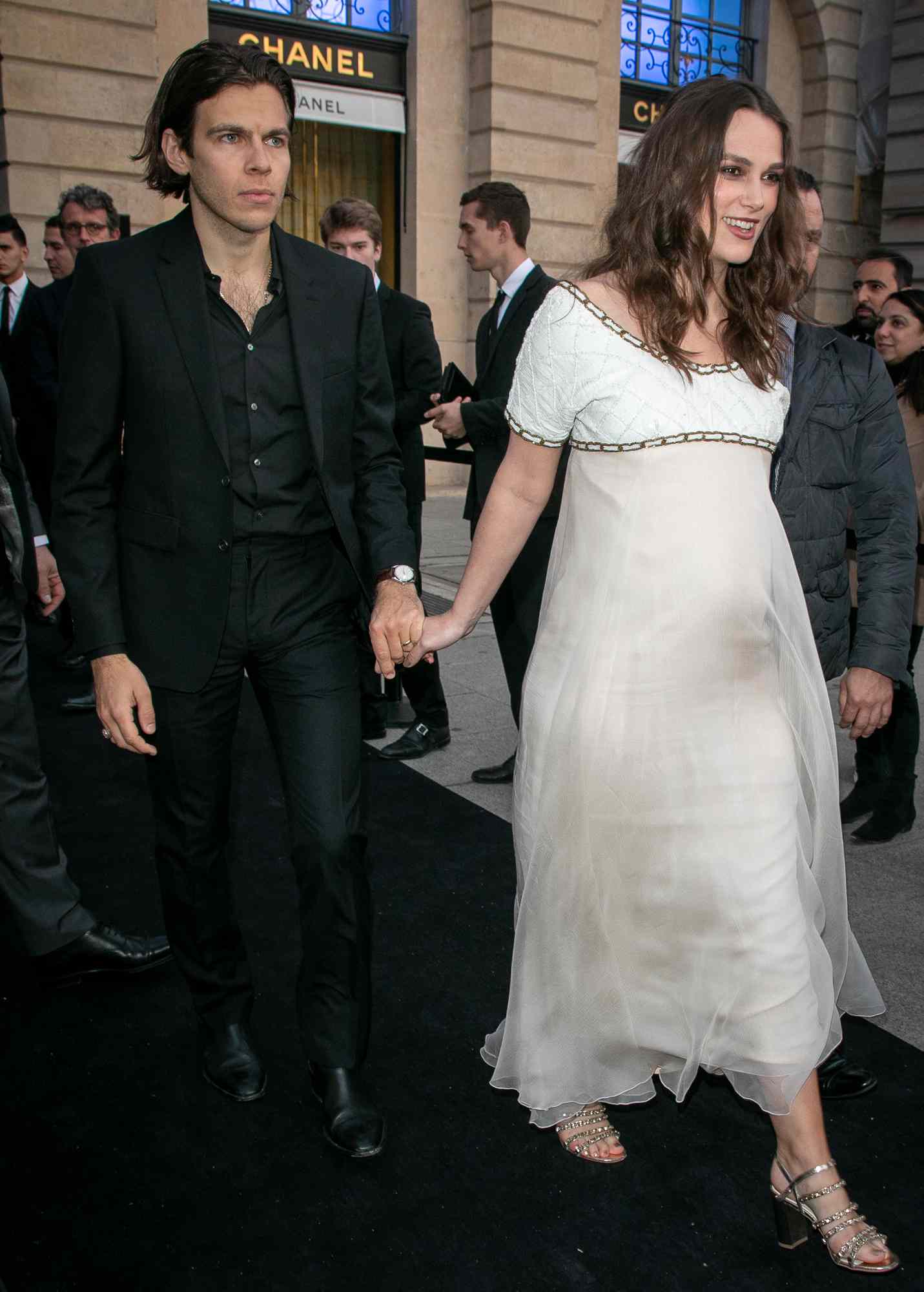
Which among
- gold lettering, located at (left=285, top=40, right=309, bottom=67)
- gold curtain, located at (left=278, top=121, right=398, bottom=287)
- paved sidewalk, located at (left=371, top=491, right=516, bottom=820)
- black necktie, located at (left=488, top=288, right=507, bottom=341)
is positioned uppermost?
gold lettering, located at (left=285, top=40, right=309, bottom=67)

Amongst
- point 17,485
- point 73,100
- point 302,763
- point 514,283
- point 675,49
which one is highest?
point 675,49

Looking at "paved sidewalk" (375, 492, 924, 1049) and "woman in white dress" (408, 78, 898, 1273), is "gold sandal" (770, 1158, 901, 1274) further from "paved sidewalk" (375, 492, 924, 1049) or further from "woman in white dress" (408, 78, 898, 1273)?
"paved sidewalk" (375, 492, 924, 1049)

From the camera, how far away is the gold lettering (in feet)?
44.3

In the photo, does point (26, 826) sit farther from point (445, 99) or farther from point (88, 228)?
point (445, 99)

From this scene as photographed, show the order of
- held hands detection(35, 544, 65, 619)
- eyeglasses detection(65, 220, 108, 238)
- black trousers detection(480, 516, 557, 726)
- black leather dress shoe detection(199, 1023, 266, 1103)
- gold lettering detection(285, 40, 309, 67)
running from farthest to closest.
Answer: gold lettering detection(285, 40, 309, 67)
eyeglasses detection(65, 220, 108, 238)
black trousers detection(480, 516, 557, 726)
held hands detection(35, 544, 65, 619)
black leather dress shoe detection(199, 1023, 266, 1103)

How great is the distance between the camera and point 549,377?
8.24ft

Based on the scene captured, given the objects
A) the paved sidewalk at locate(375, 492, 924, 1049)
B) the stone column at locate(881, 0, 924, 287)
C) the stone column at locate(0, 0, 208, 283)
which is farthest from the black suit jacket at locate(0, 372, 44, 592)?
the stone column at locate(881, 0, 924, 287)

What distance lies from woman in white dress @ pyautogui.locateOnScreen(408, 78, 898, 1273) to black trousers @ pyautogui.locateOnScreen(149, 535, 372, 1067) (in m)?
0.34

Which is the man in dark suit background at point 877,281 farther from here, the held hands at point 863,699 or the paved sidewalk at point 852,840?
the held hands at point 863,699

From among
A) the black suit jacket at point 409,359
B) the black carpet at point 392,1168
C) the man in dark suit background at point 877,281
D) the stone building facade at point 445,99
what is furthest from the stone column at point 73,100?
the black carpet at point 392,1168

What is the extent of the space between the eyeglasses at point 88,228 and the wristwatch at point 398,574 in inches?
172

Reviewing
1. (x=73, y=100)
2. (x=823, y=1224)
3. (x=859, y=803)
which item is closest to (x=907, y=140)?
(x=73, y=100)

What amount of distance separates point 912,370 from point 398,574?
276 centimetres

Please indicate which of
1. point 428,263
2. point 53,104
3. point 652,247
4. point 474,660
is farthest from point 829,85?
point 652,247
